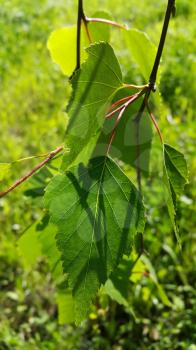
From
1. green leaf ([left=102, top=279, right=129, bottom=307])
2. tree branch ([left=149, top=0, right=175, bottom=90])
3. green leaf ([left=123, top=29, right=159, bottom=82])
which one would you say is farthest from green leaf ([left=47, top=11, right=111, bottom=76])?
green leaf ([left=102, top=279, right=129, bottom=307])

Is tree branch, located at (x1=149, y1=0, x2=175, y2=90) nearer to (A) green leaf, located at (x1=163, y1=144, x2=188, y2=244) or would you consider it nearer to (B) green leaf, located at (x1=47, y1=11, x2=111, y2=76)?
(A) green leaf, located at (x1=163, y1=144, x2=188, y2=244)

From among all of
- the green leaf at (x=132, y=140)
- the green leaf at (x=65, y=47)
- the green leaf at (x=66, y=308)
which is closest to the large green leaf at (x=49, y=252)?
the green leaf at (x=66, y=308)

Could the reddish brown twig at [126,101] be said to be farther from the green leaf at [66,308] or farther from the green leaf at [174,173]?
the green leaf at [66,308]

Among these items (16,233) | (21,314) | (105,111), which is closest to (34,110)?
(16,233)

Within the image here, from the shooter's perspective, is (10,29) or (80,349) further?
(10,29)

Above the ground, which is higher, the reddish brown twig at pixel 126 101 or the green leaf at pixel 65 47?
the green leaf at pixel 65 47

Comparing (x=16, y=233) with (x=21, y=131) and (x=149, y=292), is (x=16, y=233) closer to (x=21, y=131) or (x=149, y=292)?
(x=149, y=292)
